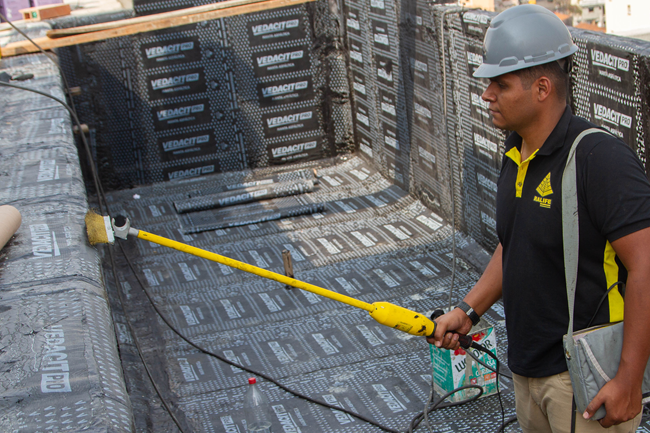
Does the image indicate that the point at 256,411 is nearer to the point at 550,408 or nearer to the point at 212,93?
the point at 550,408

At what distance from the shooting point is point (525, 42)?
6.24 feet

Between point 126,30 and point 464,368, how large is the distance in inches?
237

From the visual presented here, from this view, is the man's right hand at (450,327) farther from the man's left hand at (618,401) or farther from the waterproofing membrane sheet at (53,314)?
the waterproofing membrane sheet at (53,314)

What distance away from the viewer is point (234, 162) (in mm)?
8336

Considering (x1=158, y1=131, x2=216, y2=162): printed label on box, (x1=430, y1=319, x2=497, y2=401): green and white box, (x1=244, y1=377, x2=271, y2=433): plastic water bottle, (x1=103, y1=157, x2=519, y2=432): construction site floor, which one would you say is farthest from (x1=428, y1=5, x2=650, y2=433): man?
(x1=158, y1=131, x2=216, y2=162): printed label on box

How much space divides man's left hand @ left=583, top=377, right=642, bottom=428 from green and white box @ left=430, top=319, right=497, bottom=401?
1.60 meters

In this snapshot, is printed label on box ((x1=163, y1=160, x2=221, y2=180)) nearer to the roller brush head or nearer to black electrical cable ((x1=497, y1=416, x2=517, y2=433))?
the roller brush head

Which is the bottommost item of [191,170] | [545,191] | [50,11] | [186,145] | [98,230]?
[191,170]

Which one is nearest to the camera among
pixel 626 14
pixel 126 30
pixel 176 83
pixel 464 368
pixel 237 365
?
Result: pixel 464 368

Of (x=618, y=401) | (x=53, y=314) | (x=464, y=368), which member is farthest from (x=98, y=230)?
(x=618, y=401)

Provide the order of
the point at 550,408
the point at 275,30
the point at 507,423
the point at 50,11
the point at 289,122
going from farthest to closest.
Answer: the point at 50,11 → the point at 289,122 → the point at 275,30 → the point at 507,423 → the point at 550,408

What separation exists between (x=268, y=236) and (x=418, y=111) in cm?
193

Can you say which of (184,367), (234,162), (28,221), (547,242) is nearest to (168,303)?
(184,367)

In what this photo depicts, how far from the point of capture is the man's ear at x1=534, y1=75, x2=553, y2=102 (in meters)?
1.92
